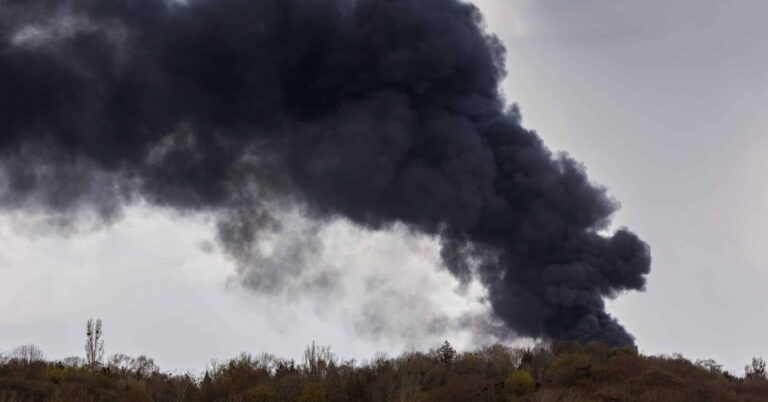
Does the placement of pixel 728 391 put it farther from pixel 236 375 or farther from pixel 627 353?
pixel 236 375

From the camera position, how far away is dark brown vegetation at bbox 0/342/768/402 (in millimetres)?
42344

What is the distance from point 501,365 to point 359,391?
1096 cm

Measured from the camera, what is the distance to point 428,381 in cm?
4906

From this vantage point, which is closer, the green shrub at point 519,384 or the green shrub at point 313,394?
the green shrub at point 519,384

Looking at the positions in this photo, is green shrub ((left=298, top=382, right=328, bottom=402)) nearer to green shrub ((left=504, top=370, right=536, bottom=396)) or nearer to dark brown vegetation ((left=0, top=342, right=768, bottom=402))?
dark brown vegetation ((left=0, top=342, right=768, bottom=402))

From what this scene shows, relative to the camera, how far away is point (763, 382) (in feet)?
161

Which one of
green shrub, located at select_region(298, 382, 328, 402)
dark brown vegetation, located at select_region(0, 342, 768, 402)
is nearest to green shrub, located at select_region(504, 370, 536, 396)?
dark brown vegetation, located at select_region(0, 342, 768, 402)

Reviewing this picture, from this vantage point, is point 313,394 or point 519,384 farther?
point 313,394

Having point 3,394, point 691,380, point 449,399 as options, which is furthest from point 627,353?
point 3,394

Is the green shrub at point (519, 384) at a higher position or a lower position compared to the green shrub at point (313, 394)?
lower

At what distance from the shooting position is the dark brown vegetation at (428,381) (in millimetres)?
42344

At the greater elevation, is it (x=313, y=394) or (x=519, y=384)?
(x=313, y=394)

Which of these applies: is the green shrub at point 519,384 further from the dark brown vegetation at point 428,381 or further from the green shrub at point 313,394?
the green shrub at point 313,394

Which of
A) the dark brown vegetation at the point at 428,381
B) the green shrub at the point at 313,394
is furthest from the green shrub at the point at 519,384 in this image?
the green shrub at the point at 313,394
